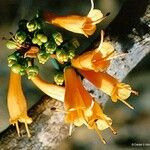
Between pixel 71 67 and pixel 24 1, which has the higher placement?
pixel 24 1

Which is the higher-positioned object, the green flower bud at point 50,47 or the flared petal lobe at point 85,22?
the flared petal lobe at point 85,22

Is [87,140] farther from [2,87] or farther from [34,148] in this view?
[34,148]

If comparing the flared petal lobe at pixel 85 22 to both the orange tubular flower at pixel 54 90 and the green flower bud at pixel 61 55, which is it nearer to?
the green flower bud at pixel 61 55

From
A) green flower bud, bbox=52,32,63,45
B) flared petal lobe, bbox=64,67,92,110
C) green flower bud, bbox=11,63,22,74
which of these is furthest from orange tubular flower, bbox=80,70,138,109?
green flower bud, bbox=11,63,22,74

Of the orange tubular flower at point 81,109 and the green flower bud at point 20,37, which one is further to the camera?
the green flower bud at point 20,37

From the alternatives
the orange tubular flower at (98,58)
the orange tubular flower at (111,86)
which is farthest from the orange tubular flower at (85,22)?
the orange tubular flower at (111,86)

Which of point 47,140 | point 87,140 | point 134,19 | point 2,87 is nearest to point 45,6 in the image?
point 2,87
